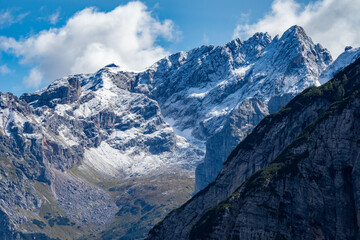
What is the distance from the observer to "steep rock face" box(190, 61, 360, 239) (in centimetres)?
10756

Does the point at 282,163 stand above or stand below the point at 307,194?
above

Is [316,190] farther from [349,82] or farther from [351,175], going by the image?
[349,82]

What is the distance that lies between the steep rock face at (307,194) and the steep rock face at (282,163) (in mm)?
216

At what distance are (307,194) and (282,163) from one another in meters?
11.7

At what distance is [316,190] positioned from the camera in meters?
112

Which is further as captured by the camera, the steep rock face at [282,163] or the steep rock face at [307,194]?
the steep rock face at [282,163]

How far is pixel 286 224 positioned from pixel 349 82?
6212 cm

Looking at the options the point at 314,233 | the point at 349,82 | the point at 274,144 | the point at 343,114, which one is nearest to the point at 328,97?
the point at 349,82

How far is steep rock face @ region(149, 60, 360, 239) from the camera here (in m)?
112

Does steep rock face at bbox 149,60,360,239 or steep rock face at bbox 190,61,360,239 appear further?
steep rock face at bbox 149,60,360,239

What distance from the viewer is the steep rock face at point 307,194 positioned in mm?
107562

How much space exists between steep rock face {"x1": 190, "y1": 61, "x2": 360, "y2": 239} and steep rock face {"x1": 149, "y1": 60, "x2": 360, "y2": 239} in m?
0.22

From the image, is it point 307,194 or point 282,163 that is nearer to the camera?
point 307,194

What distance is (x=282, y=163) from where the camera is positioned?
121 m
